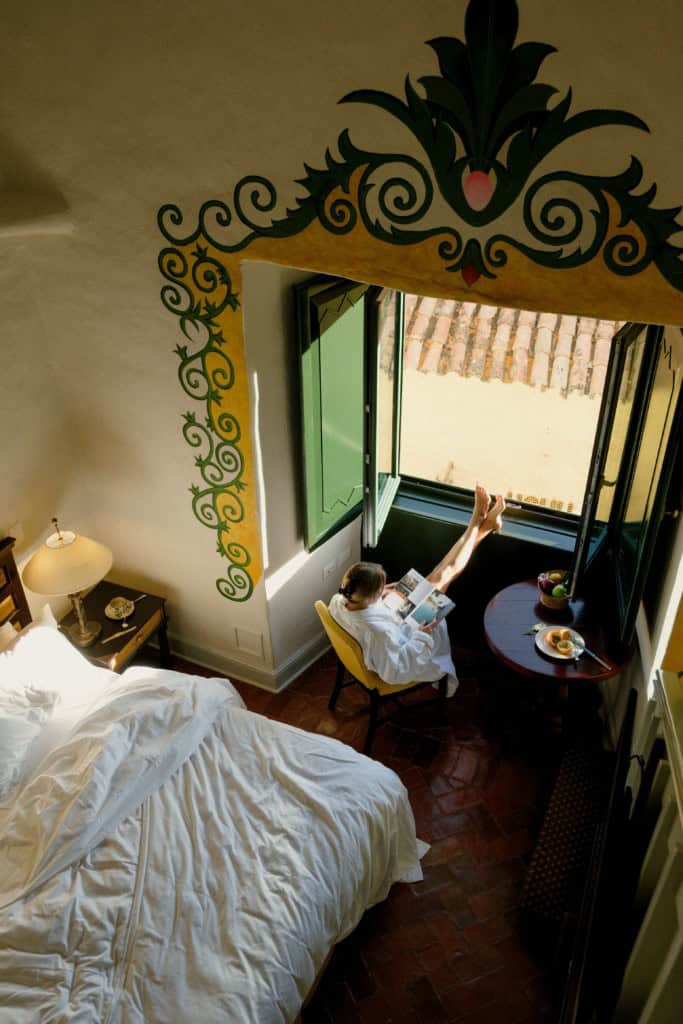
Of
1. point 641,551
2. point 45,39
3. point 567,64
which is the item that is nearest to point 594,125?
point 567,64

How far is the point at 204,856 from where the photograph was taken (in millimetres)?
2809

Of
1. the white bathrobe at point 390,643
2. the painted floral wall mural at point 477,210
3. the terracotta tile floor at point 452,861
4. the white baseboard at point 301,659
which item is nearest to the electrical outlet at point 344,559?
the white baseboard at point 301,659

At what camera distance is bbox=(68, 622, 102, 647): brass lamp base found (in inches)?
159

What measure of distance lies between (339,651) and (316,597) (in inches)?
32.4

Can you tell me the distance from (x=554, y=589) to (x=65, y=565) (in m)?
2.61

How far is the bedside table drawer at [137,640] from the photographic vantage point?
13.1 ft

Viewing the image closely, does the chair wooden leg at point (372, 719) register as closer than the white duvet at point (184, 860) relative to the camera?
No

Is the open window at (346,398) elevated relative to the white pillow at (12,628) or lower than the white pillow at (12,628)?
elevated

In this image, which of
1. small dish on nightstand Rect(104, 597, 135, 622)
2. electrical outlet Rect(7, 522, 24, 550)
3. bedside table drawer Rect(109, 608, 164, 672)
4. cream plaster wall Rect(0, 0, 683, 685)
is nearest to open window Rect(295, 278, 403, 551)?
cream plaster wall Rect(0, 0, 683, 685)

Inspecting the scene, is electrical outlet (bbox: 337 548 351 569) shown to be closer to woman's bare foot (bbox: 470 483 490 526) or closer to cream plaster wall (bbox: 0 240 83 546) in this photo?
woman's bare foot (bbox: 470 483 490 526)

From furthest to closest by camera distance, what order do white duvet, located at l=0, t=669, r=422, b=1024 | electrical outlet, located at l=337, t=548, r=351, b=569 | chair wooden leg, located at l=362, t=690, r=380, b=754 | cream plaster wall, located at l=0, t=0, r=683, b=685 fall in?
1. electrical outlet, located at l=337, t=548, r=351, b=569
2. chair wooden leg, located at l=362, t=690, r=380, b=754
3. white duvet, located at l=0, t=669, r=422, b=1024
4. cream plaster wall, located at l=0, t=0, r=683, b=685

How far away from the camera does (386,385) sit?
4465 millimetres

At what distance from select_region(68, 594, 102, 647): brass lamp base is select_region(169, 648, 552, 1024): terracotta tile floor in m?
0.79

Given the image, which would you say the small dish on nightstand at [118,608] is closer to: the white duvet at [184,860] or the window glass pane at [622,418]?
the white duvet at [184,860]
